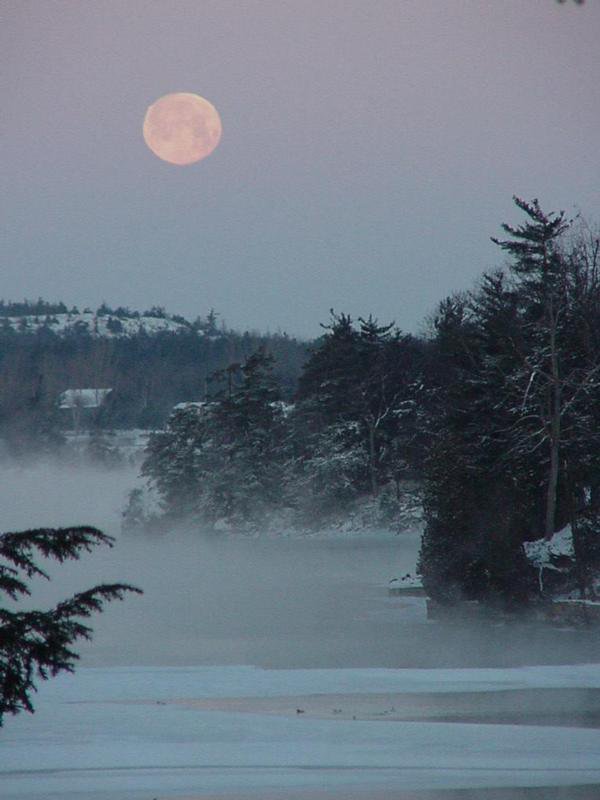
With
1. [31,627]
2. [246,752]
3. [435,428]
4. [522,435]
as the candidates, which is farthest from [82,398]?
[31,627]

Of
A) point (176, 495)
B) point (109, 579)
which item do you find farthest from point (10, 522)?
point (109, 579)

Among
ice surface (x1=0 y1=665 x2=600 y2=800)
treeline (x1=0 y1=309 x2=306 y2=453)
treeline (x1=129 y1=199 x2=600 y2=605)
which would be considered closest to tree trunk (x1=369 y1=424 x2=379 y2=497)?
treeline (x1=129 y1=199 x2=600 y2=605)

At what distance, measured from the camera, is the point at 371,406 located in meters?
74.4

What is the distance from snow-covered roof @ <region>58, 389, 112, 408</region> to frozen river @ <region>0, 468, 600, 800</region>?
11645 cm

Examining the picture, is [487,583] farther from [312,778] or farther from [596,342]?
[312,778]

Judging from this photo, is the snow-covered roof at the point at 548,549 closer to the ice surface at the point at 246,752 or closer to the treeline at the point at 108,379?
the ice surface at the point at 246,752

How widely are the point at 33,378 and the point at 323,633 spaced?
141076 millimetres

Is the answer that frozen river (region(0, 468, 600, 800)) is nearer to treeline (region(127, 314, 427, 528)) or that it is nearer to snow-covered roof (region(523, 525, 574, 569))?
snow-covered roof (region(523, 525, 574, 569))

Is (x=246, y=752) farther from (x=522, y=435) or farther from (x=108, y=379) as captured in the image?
(x=108, y=379)

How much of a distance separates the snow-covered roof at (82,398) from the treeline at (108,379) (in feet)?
4.27

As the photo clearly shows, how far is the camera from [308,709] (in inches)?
680

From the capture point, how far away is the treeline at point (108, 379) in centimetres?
12519

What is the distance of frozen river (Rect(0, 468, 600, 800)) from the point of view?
12.7 metres

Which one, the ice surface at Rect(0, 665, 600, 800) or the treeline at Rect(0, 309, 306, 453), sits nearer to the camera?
the ice surface at Rect(0, 665, 600, 800)
